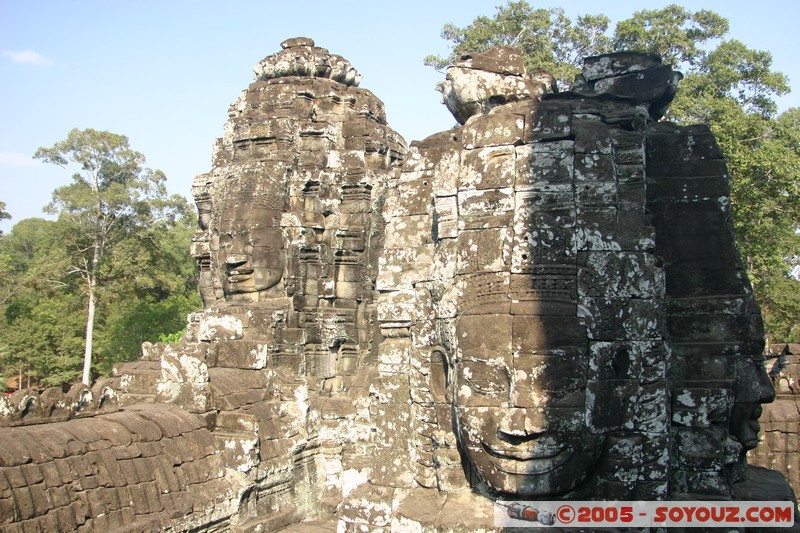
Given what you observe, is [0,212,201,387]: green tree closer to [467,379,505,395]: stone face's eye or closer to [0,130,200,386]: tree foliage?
[0,130,200,386]: tree foliage

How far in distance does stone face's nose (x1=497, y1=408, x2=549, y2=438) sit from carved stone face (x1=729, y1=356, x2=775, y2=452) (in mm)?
1818

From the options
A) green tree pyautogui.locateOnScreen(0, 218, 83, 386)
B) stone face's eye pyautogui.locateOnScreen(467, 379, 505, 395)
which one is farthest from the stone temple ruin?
green tree pyautogui.locateOnScreen(0, 218, 83, 386)

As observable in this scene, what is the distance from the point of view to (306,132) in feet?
40.5

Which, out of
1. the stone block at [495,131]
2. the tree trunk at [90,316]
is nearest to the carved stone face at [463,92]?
the stone block at [495,131]

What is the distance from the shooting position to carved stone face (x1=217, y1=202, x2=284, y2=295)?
37.6 ft

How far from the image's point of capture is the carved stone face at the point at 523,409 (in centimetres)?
425

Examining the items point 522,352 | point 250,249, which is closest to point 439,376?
point 522,352

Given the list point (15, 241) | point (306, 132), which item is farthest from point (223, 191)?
point (15, 241)

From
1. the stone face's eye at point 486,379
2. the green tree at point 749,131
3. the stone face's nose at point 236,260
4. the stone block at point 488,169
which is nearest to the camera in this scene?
the stone face's eye at point 486,379

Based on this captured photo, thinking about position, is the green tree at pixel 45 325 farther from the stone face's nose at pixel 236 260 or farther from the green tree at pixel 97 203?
the stone face's nose at pixel 236 260

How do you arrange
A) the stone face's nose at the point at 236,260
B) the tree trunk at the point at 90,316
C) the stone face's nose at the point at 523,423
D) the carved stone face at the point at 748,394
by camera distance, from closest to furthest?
the stone face's nose at the point at 523,423
the carved stone face at the point at 748,394
the stone face's nose at the point at 236,260
the tree trunk at the point at 90,316

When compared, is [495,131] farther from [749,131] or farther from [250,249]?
[749,131]

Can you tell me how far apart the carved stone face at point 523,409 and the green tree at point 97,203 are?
23.9 metres

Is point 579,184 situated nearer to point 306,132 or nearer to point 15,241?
point 306,132
